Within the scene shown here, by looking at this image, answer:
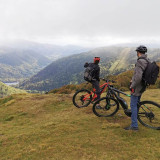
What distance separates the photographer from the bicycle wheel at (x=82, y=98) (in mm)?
11812

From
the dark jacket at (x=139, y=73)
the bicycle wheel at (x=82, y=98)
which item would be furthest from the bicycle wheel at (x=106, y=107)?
the dark jacket at (x=139, y=73)

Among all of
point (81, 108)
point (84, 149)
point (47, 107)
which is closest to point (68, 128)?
point (84, 149)

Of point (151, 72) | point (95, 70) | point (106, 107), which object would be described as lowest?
point (106, 107)

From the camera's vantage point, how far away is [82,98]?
39.8ft

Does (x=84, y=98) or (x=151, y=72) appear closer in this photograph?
(x=151, y=72)

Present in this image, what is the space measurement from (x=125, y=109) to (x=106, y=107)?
1.67 m

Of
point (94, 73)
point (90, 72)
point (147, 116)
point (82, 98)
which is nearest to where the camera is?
point (147, 116)

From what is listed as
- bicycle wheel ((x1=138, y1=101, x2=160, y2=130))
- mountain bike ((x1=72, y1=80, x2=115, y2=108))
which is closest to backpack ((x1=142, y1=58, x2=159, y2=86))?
bicycle wheel ((x1=138, y1=101, x2=160, y2=130))

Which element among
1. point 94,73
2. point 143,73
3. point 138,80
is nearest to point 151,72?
point 143,73

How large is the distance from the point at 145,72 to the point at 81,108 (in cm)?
692

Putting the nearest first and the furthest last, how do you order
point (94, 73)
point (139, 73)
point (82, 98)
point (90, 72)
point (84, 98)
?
point (139, 73) → point (90, 72) → point (94, 73) → point (84, 98) → point (82, 98)

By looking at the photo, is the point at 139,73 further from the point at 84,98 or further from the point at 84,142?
the point at 84,98

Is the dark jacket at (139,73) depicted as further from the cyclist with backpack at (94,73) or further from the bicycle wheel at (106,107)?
the cyclist with backpack at (94,73)

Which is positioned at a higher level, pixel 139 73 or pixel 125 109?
pixel 139 73
